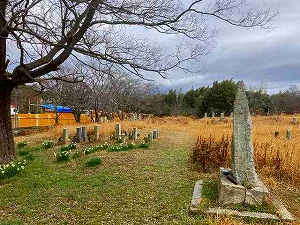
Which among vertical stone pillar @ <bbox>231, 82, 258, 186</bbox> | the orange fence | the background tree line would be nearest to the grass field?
vertical stone pillar @ <bbox>231, 82, 258, 186</bbox>

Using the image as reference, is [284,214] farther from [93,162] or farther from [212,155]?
[93,162]

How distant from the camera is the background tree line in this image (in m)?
23.8

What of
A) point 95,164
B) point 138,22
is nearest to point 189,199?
point 95,164

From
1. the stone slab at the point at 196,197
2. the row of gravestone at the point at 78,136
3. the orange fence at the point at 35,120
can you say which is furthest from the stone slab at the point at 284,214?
the orange fence at the point at 35,120

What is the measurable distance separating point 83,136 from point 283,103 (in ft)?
122

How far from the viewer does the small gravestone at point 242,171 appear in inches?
187

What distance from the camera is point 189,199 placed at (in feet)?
16.8

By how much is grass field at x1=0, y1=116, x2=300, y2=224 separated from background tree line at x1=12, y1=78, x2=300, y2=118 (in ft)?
37.9

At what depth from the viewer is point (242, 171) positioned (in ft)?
16.4

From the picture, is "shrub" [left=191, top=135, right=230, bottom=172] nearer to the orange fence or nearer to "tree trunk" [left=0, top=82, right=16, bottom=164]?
"tree trunk" [left=0, top=82, right=16, bottom=164]

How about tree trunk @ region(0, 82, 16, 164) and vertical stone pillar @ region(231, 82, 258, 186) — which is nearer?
vertical stone pillar @ region(231, 82, 258, 186)

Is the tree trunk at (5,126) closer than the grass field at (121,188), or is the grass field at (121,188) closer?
the grass field at (121,188)

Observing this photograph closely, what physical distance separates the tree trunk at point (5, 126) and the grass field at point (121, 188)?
27.6 inches

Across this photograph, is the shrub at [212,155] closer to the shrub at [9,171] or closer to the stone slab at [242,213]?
the stone slab at [242,213]
